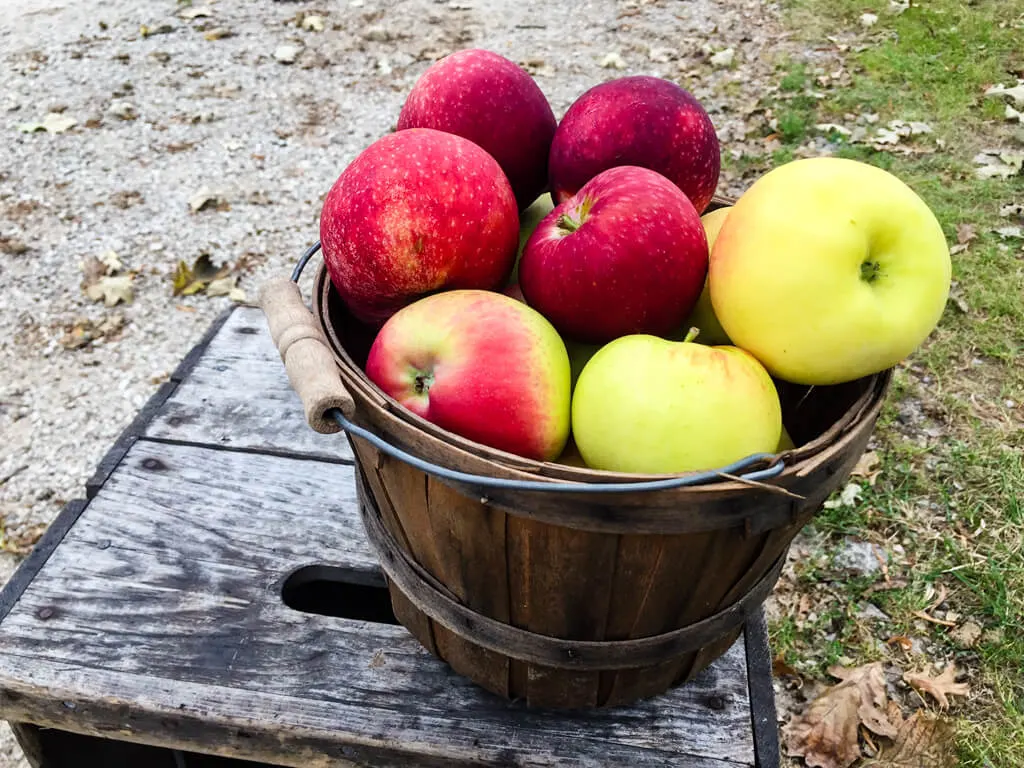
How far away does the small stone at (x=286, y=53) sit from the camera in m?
5.18

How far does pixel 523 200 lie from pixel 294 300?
589 mm

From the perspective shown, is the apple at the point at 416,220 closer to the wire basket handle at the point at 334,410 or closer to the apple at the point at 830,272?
the wire basket handle at the point at 334,410

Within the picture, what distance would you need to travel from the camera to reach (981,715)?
203cm

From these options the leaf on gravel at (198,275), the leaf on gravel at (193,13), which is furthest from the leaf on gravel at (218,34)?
the leaf on gravel at (198,275)

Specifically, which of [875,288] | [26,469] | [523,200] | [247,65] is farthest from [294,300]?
[247,65]

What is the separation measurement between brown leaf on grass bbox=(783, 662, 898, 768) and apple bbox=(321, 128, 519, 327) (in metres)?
1.40

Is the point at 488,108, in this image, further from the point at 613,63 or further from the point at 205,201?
the point at 613,63

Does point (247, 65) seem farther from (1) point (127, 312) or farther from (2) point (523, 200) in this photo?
(2) point (523, 200)

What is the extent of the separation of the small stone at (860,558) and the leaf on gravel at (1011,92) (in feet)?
10.5

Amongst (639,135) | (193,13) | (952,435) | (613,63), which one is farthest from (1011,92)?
(193,13)

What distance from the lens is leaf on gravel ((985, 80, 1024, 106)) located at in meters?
4.42

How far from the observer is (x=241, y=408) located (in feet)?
7.14

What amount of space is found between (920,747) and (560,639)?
1.20 m

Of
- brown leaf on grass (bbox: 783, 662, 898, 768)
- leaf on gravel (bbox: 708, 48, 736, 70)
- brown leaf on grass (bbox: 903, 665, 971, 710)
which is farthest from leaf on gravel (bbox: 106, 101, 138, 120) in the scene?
brown leaf on grass (bbox: 903, 665, 971, 710)
